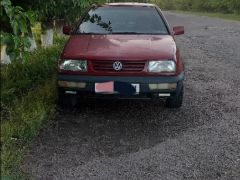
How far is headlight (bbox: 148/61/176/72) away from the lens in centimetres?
577

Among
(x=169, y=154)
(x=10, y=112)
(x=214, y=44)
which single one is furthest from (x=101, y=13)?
(x=214, y=44)

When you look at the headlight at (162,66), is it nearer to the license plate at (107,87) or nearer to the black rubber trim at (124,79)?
the black rubber trim at (124,79)

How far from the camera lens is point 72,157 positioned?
4832 millimetres

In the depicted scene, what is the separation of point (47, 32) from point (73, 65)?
5.05 metres

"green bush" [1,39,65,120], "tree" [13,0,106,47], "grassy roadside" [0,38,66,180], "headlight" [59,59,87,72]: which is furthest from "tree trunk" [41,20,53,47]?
"headlight" [59,59,87,72]

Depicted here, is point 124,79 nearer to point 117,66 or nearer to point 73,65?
point 117,66

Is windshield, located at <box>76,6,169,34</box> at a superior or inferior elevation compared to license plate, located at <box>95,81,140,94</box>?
superior

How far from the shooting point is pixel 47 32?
10.7 m

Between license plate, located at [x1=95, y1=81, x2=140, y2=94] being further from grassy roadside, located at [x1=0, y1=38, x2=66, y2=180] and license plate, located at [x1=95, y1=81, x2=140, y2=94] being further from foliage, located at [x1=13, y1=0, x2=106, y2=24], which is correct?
foliage, located at [x1=13, y1=0, x2=106, y2=24]

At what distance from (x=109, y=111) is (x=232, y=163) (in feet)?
7.14

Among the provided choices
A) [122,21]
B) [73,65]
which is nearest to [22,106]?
[73,65]

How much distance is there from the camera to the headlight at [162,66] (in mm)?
5766

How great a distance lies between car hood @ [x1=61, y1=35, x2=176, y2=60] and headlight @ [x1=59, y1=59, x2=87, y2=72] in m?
0.06

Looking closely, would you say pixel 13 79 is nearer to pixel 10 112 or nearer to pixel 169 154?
pixel 10 112
